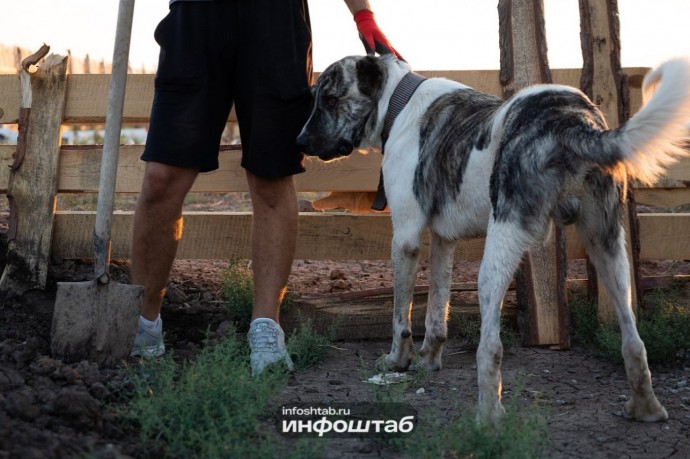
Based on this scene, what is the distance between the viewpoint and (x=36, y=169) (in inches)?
200

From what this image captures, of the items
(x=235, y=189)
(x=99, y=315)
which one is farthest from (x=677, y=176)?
(x=99, y=315)

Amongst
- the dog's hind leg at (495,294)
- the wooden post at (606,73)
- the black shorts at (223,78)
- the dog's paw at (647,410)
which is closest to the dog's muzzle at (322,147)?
the black shorts at (223,78)

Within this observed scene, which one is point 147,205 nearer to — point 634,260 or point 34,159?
point 34,159

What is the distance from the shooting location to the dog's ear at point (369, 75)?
438 cm

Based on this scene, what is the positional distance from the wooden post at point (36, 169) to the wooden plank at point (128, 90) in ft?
0.33

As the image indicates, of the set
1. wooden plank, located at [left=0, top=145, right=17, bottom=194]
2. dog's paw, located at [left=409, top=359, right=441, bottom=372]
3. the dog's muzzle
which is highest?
the dog's muzzle

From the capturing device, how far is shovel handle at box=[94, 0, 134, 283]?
404 cm

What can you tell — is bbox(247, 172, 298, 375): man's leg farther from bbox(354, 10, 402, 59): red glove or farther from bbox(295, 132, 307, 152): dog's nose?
bbox(354, 10, 402, 59): red glove

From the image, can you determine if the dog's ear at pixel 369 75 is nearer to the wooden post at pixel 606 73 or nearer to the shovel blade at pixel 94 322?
the wooden post at pixel 606 73

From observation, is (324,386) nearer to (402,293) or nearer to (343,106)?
(402,293)

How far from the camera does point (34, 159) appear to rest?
16.7 feet

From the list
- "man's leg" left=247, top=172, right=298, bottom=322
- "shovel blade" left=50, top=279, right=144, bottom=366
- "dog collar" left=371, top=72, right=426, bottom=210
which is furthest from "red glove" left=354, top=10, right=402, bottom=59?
"shovel blade" left=50, top=279, right=144, bottom=366

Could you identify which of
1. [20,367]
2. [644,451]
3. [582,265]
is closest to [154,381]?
[20,367]

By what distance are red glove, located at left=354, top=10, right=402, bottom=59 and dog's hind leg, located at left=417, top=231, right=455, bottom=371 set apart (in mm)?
1054
